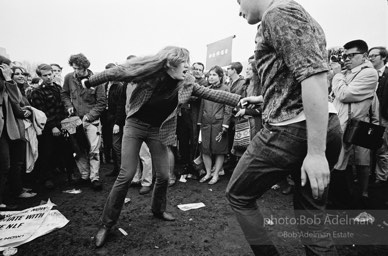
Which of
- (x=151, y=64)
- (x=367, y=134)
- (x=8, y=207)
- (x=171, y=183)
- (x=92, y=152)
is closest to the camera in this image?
(x=151, y=64)

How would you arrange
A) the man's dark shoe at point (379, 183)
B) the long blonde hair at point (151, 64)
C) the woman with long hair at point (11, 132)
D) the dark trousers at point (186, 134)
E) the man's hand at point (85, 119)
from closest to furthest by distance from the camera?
the long blonde hair at point (151, 64)
the woman with long hair at point (11, 132)
the man's hand at point (85, 119)
the man's dark shoe at point (379, 183)
the dark trousers at point (186, 134)

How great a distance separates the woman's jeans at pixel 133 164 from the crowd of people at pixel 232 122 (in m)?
0.01

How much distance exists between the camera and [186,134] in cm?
559

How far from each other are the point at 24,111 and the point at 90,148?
1251mm

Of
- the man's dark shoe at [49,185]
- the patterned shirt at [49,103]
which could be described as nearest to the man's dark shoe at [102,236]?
the man's dark shoe at [49,185]

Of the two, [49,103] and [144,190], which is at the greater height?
[49,103]

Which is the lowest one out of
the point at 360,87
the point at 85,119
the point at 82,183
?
the point at 82,183

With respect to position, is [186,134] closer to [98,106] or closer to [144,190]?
[144,190]

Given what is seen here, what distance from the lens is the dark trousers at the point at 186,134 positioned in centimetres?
554

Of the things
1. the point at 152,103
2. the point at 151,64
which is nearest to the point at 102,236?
the point at 152,103

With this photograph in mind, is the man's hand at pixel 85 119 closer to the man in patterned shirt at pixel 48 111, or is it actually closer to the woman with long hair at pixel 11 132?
the man in patterned shirt at pixel 48 111

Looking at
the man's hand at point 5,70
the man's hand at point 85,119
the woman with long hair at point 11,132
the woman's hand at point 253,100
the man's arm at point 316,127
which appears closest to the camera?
the man's arm at point 316,127

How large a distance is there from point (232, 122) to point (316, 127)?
173 inches

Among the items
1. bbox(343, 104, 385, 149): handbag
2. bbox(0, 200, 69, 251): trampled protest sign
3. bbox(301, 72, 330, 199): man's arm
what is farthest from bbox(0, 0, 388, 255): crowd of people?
bbox(0, 200, 69, 251): trampled protest sign
